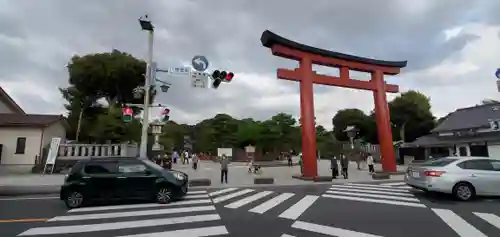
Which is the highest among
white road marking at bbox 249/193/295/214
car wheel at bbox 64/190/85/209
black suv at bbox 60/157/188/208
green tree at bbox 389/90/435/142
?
green tree at bbox 389/90/435/142

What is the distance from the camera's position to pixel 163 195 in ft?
33.3

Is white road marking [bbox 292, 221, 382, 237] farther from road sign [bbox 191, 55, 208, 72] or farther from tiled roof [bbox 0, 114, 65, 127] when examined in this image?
tiled roof [bbox 0, 114, 65, 127]

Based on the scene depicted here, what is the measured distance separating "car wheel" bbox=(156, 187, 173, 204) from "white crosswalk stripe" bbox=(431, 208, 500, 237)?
301 inches

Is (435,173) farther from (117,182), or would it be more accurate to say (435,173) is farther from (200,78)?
(117,182)

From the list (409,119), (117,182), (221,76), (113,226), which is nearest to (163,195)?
(117,182)

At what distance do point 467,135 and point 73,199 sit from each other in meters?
30.5

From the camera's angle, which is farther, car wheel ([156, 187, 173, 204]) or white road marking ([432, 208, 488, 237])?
car wheel ([156, 187, 173, 204])

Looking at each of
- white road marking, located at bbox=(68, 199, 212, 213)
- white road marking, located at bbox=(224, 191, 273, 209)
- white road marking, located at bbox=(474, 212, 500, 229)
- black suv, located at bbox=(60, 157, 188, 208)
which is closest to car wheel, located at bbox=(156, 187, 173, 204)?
black suv, located at bbox=(60, 157, 188, 208)

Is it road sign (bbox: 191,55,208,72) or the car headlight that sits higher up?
road sign (bbox: 191,55,208,72)

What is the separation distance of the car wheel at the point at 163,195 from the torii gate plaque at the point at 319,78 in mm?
10134

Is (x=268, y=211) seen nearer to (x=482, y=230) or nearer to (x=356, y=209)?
(x=356, y=209)

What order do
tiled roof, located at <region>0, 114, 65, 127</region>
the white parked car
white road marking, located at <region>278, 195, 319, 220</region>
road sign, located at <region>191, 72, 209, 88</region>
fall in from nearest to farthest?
white road marking, located at <region>278, 195, 319, 220</region> < the white parked car < road sign, located at <region>191, 72, 209, 88</region> < tiled roof, located at <region>0, 114, 65, 127</region>

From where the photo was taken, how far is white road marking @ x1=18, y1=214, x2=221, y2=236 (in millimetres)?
6763


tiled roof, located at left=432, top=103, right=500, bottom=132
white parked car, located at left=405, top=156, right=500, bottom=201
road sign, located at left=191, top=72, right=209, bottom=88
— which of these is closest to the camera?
white parked car, located at left=405, top=156, right=500, bottom=201
